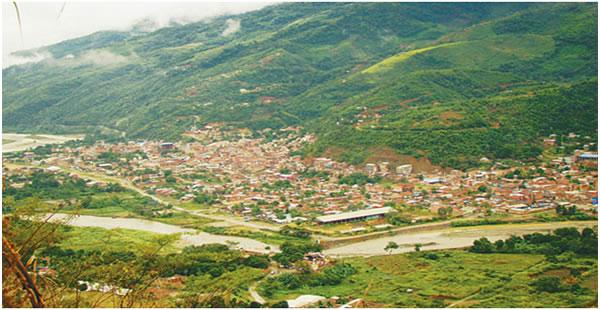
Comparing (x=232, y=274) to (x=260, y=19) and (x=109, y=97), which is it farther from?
(x=260, y=19)

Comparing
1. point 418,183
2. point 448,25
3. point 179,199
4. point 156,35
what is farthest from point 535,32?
point 156,35

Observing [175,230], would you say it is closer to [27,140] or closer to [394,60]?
[27,140]

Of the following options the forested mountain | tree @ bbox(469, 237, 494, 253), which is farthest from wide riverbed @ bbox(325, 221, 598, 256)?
the forested mountain

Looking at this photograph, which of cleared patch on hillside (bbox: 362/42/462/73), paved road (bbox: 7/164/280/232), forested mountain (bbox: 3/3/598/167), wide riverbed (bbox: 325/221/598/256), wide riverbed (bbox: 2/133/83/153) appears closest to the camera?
wide riverbed (bbox: 325/221/598/256)

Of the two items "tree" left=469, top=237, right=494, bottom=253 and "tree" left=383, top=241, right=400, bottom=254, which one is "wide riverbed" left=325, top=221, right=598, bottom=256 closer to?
"tree" left=383, top=241, right=400, bottom=254

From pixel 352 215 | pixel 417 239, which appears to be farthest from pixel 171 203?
pixel 417 239

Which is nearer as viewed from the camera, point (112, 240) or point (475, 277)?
point (475, 277)

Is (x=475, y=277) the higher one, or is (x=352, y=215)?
(x=352, y=215)
